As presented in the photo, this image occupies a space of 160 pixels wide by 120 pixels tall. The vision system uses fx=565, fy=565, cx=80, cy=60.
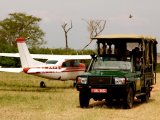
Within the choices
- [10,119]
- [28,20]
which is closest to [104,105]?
[10,119]

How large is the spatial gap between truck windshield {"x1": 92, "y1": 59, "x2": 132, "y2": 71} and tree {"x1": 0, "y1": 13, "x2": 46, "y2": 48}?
8164 centimetres

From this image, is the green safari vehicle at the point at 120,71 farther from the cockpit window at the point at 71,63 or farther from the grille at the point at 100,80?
the cockpit window at the point at 71,63

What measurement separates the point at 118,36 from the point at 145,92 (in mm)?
2474

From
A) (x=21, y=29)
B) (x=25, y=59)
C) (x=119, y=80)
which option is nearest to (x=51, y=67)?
(x=25, y=59)

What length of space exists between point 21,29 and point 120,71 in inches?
3433

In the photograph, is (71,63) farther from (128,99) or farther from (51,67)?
(128,99)

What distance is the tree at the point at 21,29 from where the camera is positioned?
102562 millimetres

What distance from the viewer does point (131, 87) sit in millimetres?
19141

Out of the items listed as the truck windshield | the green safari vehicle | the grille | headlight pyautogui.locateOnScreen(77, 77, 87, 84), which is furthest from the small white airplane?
the grille

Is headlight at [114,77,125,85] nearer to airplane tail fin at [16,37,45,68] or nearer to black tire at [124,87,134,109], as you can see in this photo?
black tire at [124,87,134,109]

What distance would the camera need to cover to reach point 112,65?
777 inches

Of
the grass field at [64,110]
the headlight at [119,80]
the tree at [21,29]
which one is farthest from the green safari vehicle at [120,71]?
the tree at [21,29]

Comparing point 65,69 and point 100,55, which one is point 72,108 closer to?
point 100,55

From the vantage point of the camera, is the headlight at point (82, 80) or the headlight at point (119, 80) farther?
the headlight at point (82, 80)
